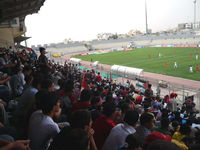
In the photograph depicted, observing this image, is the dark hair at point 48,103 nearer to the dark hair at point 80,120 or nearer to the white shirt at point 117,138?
the dark hair at point 80,120

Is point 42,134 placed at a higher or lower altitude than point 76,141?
lower

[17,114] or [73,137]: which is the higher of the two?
[73,137]

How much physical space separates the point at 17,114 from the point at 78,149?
237 centimetres

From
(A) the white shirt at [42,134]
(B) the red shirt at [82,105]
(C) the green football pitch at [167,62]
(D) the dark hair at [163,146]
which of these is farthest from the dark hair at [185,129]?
(C) the green football pitch at [167,62]

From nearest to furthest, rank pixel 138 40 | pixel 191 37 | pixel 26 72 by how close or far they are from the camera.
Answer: pixel 26 72 < pixel 191 37 < pixel 138 40

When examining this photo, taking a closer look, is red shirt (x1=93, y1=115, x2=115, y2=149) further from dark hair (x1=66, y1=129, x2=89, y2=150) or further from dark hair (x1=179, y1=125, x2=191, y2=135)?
dark hair (x1=179, y1=125, x2=191, y2=135)

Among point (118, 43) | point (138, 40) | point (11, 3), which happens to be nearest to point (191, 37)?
point (138, 40)

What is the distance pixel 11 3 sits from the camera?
1423 cm

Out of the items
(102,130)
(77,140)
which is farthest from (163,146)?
(102,130)

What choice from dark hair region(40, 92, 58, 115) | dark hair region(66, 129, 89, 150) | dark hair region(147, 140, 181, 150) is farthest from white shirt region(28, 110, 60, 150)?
dark hair region(147, 140, 181, 150)

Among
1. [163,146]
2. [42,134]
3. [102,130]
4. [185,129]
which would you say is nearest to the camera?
[163,146]

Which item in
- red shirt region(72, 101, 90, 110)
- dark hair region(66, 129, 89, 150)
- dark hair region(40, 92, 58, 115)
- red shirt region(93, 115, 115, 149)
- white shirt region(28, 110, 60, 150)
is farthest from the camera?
red shirt region(72, 101, 90, 110)

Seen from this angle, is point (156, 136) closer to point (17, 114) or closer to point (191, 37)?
point (17, 114)

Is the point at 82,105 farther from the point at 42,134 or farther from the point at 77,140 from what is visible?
the point at 77,140
